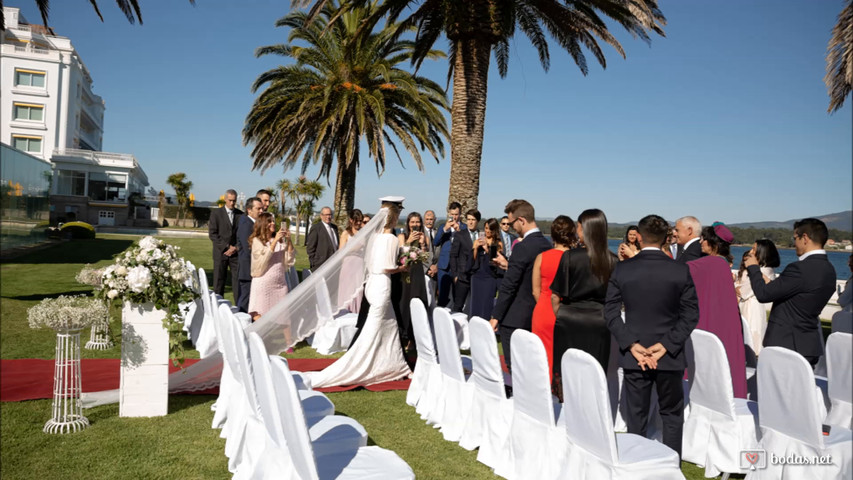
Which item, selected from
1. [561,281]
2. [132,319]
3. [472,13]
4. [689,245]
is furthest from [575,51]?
Result: [132,319]

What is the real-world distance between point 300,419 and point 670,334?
8.76 ft

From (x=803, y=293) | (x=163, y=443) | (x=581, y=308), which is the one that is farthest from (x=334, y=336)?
(x=803, y=293)

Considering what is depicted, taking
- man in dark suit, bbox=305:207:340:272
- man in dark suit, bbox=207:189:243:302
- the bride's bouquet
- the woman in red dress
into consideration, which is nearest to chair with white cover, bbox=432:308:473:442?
the woman in red dress

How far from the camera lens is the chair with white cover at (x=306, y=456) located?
2885mm

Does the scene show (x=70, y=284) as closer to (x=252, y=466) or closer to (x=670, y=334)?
(x=252, y=466)

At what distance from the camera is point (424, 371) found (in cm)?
593

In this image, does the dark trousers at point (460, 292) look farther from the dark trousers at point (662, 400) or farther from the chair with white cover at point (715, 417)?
the dark trousers at point (662, 400)

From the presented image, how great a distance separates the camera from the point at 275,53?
1859 cm

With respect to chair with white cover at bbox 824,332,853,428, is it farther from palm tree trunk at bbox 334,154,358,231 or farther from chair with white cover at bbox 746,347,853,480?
palm tree trunk at bbox 334,154,358,231

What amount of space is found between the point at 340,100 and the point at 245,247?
9.50 metres

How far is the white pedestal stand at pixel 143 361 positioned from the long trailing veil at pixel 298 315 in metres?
0.37

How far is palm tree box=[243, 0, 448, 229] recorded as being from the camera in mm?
17469

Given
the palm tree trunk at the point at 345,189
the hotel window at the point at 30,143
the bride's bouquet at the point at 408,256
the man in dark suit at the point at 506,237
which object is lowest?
the bride's bouquet at the point at 408,256

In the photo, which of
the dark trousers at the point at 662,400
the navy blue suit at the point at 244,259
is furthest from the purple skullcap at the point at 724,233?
the navy blue suit at the point at 244,259
